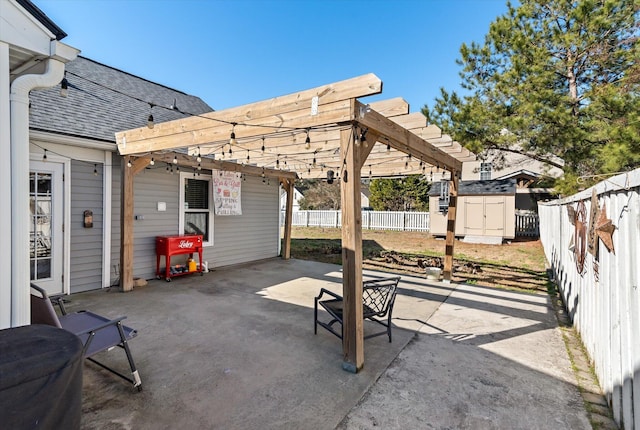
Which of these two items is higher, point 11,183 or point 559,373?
point 11,183

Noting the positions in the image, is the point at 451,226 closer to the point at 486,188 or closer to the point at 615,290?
the point at 615,290

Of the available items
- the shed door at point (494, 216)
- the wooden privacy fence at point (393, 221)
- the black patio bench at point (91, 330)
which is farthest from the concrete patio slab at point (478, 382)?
the wooden privacy fence at point (393, 221)

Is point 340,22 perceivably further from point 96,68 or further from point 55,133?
point 55,133

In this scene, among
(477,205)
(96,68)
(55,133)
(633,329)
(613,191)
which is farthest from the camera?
(477,205)

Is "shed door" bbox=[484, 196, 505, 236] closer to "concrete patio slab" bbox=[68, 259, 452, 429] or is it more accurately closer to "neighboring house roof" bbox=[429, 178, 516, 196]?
"neighboring house roof" bbox=[429, 178, 516, 196]

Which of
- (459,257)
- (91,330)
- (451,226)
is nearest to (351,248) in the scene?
(91,330)

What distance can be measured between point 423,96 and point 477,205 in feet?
17.9

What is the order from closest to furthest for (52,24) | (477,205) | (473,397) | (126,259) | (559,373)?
(52,24) → (473,397) → (559,373) → (126,259) → (477,205)

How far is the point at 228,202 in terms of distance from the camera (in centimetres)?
751

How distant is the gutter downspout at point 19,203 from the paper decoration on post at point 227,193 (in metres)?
5.11

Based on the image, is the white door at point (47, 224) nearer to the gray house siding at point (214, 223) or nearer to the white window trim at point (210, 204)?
the gray house siding at point (214, 223)

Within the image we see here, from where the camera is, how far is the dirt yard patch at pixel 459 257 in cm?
696

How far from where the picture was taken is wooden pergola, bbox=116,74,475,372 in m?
2.85

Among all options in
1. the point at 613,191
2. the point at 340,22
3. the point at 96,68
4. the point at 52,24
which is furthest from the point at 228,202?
the point at 613,191
